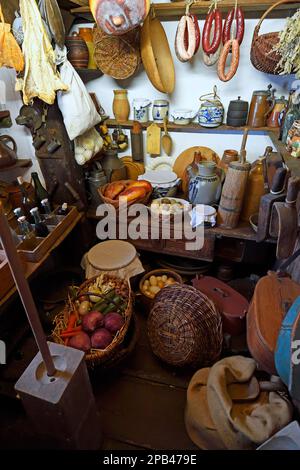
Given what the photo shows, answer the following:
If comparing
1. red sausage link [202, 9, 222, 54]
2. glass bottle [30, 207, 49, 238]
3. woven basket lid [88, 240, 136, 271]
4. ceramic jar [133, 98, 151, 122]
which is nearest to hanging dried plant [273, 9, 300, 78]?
red sausage link [202, 9, 222, 54]

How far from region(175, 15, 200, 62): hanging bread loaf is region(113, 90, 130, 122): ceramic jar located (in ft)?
1.65

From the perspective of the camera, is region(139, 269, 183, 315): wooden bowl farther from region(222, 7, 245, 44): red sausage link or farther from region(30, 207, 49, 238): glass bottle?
region(222, 7, 245, 44): red sausage link

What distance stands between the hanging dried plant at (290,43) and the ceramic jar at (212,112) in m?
0.45

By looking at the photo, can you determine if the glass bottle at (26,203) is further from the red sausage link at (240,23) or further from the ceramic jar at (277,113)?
the ceramic jar at (277,113)

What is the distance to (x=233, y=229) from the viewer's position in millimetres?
1594

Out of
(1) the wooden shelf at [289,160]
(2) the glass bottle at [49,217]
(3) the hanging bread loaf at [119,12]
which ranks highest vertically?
(3) the hanging bread loaf at [119,12]

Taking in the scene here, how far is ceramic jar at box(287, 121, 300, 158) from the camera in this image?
1179 mm

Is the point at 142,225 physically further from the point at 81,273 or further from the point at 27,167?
the point at 27,167

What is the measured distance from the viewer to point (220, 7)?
1.37 m

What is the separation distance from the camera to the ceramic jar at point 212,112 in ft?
5.29

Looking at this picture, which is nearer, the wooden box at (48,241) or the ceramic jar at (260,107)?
the wooden box at (48,241)

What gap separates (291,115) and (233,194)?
0.47 meters

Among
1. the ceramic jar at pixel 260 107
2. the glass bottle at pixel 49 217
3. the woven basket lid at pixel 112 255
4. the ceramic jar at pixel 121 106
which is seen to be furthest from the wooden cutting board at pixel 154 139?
the glass bottle at pixel 49 217
